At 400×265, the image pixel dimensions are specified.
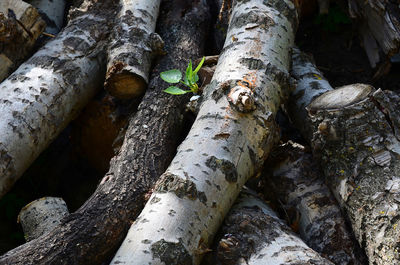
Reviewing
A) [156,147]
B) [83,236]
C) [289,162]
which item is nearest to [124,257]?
[83,236]

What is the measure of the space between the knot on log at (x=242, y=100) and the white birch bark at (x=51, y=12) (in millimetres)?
1851

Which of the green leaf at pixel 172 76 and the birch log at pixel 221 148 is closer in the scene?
the birch log at pixel 221 148

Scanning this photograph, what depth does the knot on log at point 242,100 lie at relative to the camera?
7.30 ft

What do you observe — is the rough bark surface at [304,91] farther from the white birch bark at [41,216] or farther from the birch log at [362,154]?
the white birch bark at [41,216]

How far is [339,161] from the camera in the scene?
7.22 feet

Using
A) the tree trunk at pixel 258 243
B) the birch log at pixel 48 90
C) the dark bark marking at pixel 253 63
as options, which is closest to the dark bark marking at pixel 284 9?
the dark bark marking at pixel 253 63

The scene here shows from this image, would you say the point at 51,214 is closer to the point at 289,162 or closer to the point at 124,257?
the point at 124,257

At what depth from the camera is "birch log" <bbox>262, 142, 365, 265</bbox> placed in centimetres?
209

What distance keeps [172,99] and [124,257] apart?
111 cm

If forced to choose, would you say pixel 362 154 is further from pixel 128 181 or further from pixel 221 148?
pixel 128 181

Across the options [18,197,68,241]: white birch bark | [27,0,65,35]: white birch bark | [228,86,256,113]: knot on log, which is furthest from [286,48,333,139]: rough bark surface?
[27,0,65,35]: white birch bark

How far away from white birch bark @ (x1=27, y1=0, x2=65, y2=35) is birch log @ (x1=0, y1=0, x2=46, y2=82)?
53cm

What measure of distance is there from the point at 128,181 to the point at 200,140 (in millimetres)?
407

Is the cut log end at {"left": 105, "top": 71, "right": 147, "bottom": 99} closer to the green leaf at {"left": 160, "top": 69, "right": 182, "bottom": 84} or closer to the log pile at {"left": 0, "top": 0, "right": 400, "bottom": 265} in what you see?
the log pile at {"left": 0, "top": 0, "right": 400, "bottom": 265}
